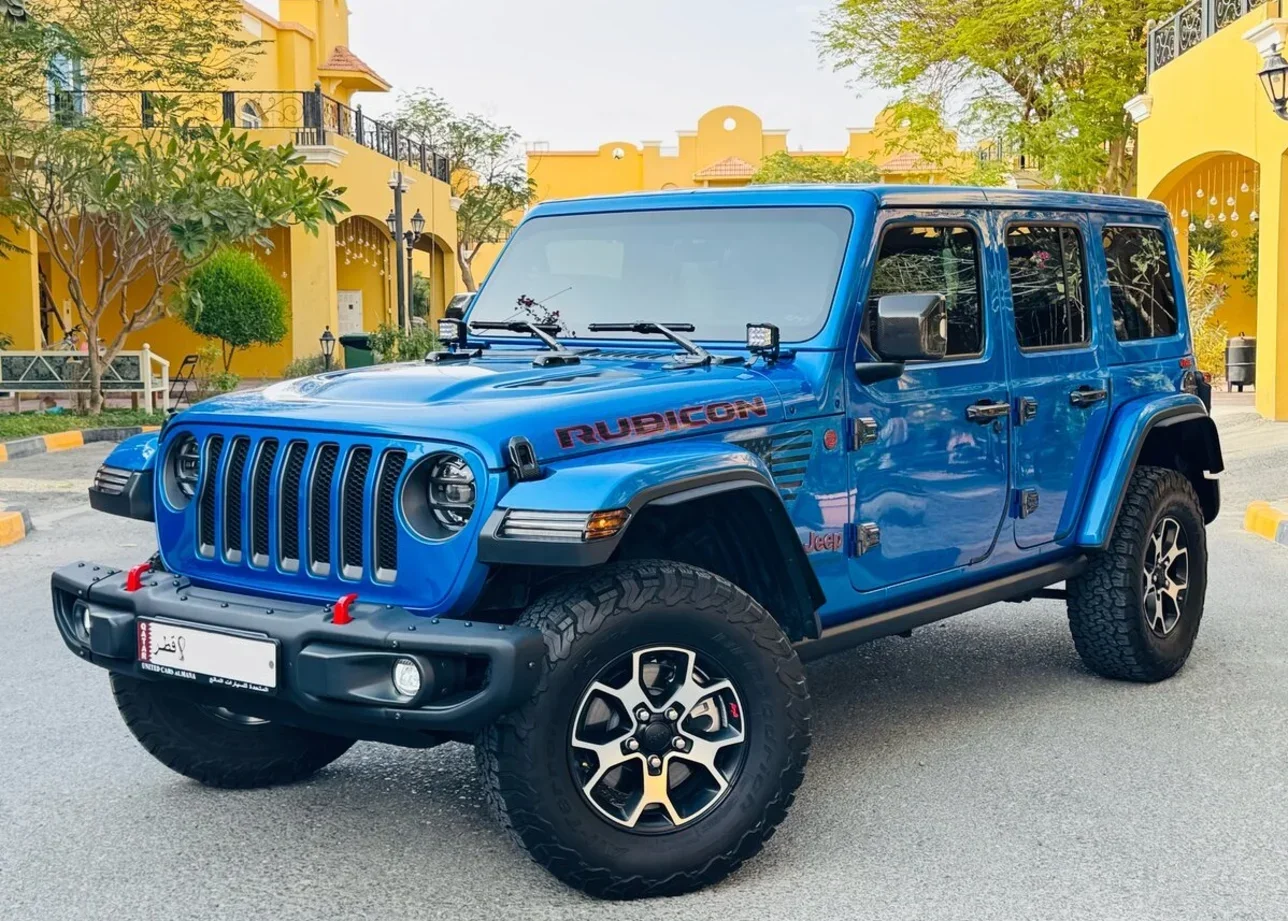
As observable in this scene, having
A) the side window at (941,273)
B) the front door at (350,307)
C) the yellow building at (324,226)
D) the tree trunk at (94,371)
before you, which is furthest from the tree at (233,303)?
the side window at (941,273)

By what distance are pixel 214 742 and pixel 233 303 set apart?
81.4 ft

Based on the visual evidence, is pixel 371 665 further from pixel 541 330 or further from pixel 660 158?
pixel 660 158

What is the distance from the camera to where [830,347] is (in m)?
4.86

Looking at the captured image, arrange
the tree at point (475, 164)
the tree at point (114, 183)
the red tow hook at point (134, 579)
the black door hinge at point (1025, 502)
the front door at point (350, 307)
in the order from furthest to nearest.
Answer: the tree at point (475, 164) → the front door at point (350, 307) → the tree at point (114, 183) → the black door hinge at point (1025, 502) → the red tow hook at point (134, 579)

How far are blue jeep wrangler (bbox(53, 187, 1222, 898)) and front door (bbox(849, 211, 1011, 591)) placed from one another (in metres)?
0.01

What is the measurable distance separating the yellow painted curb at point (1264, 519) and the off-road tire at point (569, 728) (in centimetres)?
785

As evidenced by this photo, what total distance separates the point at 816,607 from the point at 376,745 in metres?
1.86

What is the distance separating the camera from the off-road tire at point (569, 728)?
3859mm

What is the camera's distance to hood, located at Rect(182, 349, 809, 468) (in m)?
4.06

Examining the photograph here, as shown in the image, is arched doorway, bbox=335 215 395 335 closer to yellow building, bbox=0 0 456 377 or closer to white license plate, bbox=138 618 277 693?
yellow building, bbox=0 0 456 377

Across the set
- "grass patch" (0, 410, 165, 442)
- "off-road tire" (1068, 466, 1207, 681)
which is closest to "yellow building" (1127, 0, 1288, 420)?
"off-road tire" (1068, 466, 1207, 681)

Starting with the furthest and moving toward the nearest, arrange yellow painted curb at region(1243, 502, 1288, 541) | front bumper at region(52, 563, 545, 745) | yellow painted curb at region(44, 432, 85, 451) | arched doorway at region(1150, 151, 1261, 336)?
1. arched doorway at region(1150, 151, 1261, 336)
2. yellow painted curb at region(44, 432, 85, 451)
3. yellow painted curb at region(1243, 502, 1288, 541)
4. front bumper at region(52, 563, 545, 745)

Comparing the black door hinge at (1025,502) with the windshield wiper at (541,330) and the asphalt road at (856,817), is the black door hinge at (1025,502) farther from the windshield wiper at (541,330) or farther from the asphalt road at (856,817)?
the windshield wiper at (541,330)

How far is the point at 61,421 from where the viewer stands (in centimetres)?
2077
